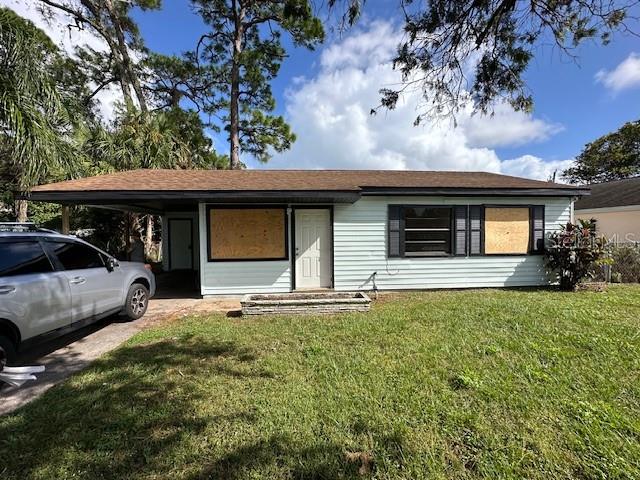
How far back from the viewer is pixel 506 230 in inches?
349

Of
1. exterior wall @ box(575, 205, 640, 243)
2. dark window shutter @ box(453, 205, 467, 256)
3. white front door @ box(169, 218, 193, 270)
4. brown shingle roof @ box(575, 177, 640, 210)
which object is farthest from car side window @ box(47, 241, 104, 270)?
brown shingle roof @ box(575, 177, 640, 210)

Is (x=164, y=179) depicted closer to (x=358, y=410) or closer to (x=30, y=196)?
(x=30, y=196)

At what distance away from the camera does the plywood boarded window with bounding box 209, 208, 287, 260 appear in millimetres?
8188

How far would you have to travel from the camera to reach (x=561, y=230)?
29.1 ft

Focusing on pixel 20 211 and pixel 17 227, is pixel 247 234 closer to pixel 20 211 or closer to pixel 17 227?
pixel 17 227

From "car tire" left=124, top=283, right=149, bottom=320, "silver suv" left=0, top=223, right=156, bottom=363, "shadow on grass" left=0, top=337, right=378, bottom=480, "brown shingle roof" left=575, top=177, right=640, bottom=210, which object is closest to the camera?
"shadow on grass" left=0, top=337, right=378, bottom=480

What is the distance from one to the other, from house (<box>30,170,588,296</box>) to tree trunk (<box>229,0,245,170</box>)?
28.7 feet

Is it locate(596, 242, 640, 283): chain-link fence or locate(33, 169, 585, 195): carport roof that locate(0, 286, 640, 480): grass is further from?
locate(596, 242, 640, 283): chain-link fence

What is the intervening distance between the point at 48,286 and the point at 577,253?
1105cm

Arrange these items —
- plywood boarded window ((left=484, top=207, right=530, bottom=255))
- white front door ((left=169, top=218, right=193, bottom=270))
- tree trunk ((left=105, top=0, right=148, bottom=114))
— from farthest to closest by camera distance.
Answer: tree trunk ((left=105, top=0, right=148, bottom=114)), white front door ((left=169, top=218, right=193, bottom=270)), plywood boarded window ((left=484, top=207, right=530, bottom=255))

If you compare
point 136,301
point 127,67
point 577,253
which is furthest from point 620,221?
point 127,67

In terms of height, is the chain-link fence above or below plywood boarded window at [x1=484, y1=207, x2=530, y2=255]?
below

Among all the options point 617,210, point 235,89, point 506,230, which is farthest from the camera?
point 235,89

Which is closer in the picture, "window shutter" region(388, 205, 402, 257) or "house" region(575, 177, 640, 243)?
"window shutter" region(388, 205, 402, 257)
